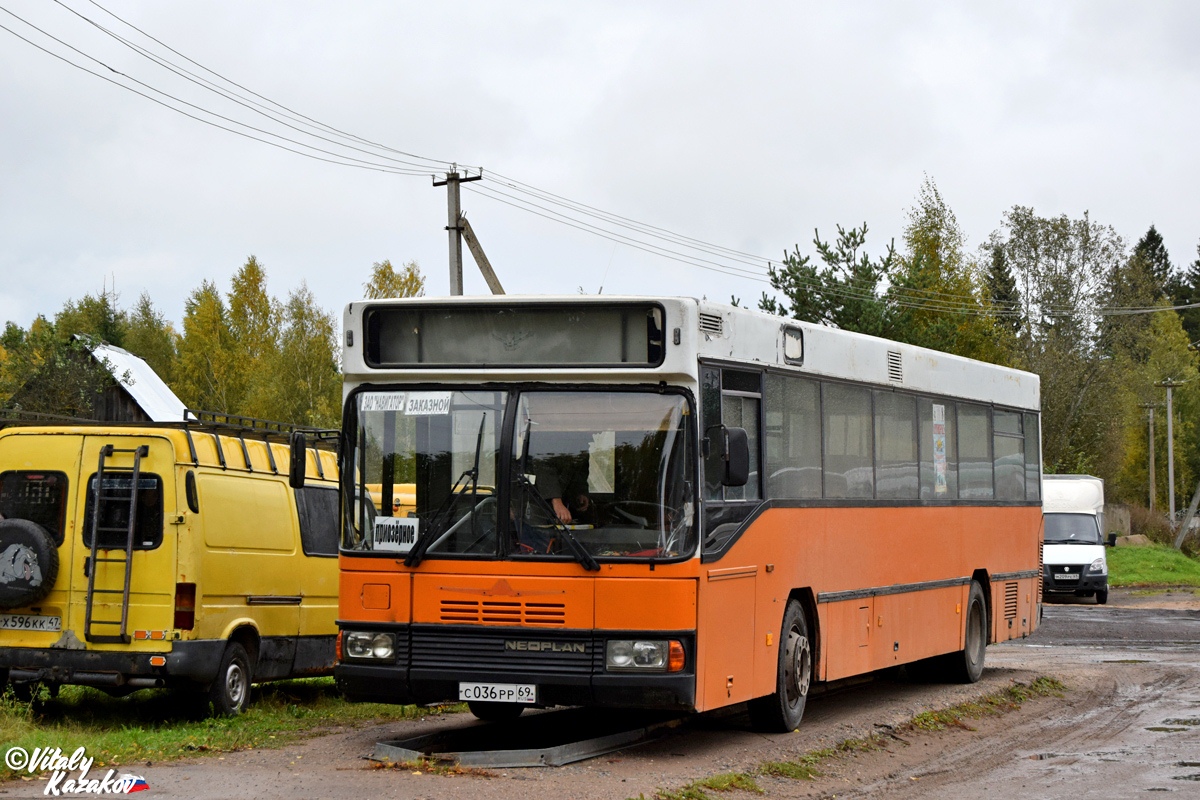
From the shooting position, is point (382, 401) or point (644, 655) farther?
point (382, 401)

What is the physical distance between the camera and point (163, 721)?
1275 centimetres

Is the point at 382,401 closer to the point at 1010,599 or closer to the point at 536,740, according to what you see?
the point at 536,740

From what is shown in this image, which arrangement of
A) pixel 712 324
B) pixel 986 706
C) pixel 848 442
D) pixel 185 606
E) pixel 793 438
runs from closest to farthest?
pixel 712 324
pixel 793 438
pixel 185 606
pixel 848 442
pixel 986 706

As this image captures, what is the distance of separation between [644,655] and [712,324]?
2325 mm

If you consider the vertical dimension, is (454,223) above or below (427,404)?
above

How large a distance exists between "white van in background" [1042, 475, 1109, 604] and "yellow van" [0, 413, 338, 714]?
83.6 ft

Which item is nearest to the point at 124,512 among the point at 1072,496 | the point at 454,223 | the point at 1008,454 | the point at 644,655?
the point at 644,655

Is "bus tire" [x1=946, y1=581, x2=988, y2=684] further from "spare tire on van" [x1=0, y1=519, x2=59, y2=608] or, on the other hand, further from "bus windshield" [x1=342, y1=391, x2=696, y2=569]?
"spare tire on van" [x1=0, y1=519, x2=59, y2=608]

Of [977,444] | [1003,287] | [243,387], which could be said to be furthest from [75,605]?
[1003,287]

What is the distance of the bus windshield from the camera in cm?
988

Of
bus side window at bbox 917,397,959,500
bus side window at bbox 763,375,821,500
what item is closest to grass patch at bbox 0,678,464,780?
bus side window at bbox 763,375,821,500

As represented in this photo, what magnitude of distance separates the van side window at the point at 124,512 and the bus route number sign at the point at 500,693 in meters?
3.52

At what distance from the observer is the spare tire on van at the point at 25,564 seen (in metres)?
12.0

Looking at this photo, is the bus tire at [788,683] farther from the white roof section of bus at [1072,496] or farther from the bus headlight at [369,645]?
the white roof section of bus at [1072,496]
